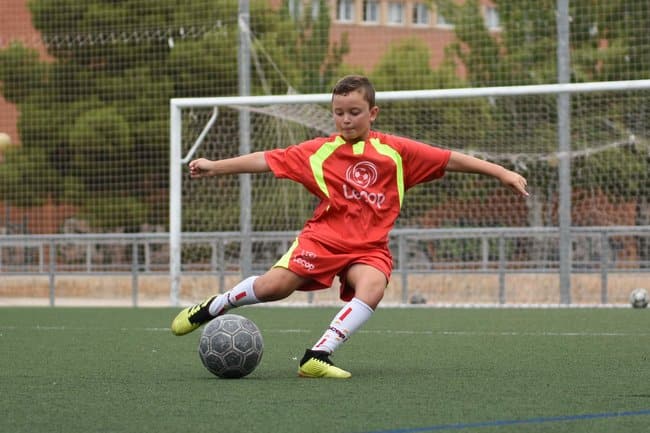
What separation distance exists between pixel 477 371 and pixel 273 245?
34.5 feet

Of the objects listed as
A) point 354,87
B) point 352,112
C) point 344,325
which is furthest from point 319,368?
point 354,87

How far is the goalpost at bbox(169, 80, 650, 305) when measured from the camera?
1452cm

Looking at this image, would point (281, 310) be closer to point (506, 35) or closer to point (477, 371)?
point (477, 371)

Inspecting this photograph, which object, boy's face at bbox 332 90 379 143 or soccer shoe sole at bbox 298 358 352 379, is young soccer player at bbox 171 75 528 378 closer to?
boy's face at bbox 332 90 379 143

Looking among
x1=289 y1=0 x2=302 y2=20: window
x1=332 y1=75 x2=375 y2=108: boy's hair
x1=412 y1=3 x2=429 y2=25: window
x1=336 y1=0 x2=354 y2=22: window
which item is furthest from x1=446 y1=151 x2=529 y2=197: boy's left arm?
x1=412 y1=3 x2=429 y2=25: window

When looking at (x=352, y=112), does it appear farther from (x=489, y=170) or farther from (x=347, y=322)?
(x=347, y=322)

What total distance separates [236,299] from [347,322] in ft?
2.16

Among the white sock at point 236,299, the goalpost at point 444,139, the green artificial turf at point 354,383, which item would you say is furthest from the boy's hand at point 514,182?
the goalpost at point 444,139

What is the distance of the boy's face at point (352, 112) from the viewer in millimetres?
6168

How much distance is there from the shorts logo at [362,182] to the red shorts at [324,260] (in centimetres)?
25

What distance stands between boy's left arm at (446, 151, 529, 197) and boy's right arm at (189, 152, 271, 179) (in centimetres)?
91

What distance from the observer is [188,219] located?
17.4 meters

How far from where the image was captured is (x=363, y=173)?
6309 millimetres

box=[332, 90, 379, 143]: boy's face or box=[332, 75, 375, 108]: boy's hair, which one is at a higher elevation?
box=[332, 75, 375, 108]: boy's hair
